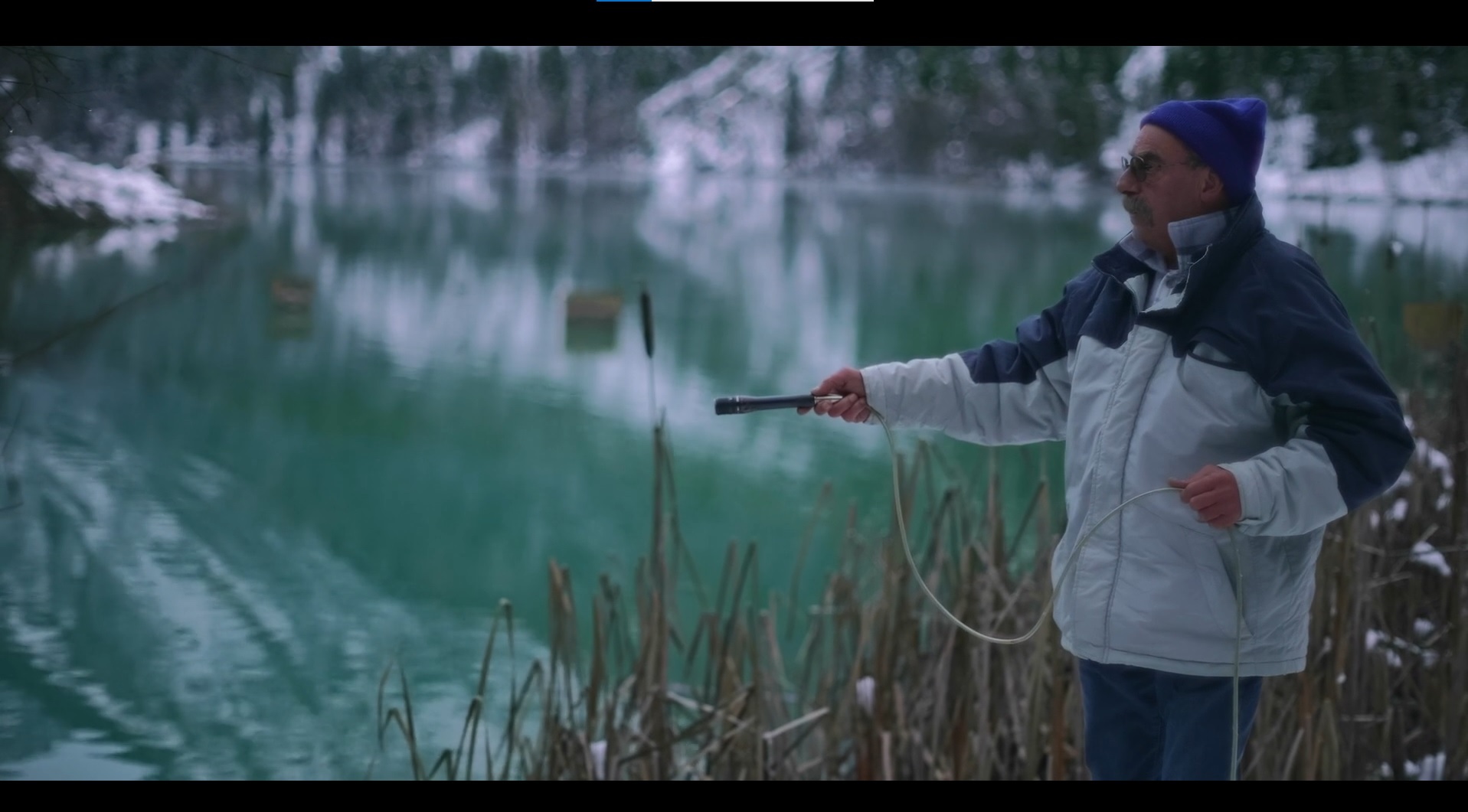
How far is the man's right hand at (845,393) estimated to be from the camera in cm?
135

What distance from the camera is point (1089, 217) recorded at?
4.91m

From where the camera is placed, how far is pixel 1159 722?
1.25 meters

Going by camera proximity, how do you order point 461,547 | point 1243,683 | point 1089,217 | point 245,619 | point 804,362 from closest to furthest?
point 1243,683, point 245,619, point 461,547, point 1089,217, point 804,362

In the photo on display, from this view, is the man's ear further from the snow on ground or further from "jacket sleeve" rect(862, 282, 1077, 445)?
the snow on ground

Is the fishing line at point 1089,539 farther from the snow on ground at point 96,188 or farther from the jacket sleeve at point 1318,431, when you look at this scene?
the snow on ground at point 96,188

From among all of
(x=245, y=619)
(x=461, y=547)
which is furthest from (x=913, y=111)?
(x=245, y=619)

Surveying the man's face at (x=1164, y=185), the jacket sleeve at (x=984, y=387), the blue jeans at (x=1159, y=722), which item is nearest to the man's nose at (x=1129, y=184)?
the man's face at (x=1164, y=185)

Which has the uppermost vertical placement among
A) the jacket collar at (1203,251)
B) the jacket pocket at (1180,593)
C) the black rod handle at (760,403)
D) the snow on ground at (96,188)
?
the snow on ground at (96,188)

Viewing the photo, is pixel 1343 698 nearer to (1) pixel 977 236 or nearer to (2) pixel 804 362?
(1) pixel 977 236

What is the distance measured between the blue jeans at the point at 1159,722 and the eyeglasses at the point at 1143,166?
0.46 meters

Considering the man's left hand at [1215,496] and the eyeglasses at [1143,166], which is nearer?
the man's left hand at [1215,496]

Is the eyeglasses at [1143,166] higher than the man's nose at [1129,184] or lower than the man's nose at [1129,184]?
higher
